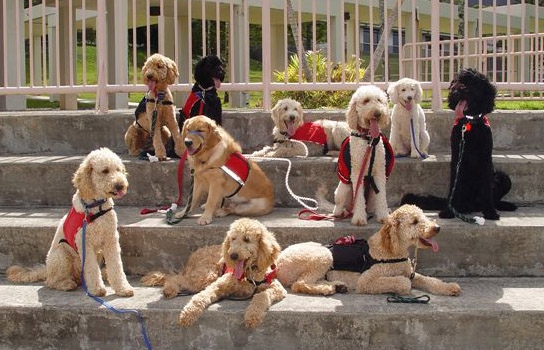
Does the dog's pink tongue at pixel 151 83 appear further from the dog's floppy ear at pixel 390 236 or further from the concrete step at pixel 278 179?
the dog's floppy ear at pixel 390 236

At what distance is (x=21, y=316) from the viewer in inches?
171

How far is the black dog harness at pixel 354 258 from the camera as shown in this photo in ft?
15.1

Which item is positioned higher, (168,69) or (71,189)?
(168,69)

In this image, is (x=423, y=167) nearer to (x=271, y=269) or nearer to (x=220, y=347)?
(x=271, y=269)

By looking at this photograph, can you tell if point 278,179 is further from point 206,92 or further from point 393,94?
point 393,94

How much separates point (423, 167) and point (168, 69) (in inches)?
95.6

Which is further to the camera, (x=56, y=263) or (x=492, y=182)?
(x=492, y=182)

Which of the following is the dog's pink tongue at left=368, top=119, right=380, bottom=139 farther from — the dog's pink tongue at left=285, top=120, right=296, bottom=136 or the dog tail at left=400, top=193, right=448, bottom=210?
the dog's pink tongue at left=285, top=120, right=296, bottom=136

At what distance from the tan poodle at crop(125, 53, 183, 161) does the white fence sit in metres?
1.07

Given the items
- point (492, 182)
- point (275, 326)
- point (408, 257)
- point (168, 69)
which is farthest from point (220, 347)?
point (168, 69)

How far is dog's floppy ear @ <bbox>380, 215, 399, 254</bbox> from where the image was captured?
446 cm

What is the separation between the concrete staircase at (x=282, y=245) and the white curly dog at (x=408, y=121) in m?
0.20

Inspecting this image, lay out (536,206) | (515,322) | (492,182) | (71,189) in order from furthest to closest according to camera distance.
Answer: (71,189), (536,206), (492,182), (515,322)

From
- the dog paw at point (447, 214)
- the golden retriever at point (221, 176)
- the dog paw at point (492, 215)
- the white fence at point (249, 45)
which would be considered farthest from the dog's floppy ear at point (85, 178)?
the dog paw at point (492, 215)
